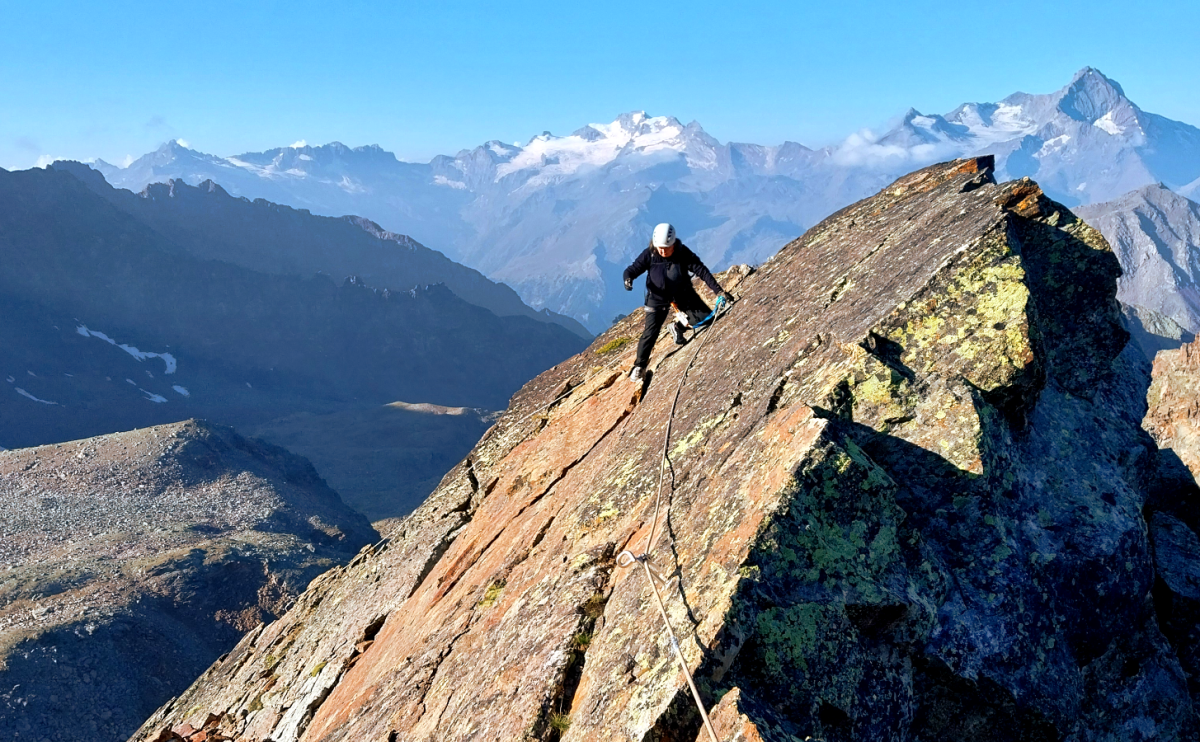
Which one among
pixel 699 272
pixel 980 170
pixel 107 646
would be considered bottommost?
pixel 107 646

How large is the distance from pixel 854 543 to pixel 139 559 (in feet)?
409

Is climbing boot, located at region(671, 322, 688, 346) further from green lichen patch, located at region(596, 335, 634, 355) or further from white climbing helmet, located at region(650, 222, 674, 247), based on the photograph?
green lichen patch, located at region(596, 335, 634, 355)

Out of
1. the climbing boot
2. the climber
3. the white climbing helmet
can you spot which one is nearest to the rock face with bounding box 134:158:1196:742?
the climber

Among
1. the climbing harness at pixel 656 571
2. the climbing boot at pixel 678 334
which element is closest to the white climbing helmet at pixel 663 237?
the climbing boot at pixel 678 334

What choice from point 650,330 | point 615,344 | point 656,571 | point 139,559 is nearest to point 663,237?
point 650,330

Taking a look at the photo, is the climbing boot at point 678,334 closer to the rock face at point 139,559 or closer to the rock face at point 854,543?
the rock face at point 854,543

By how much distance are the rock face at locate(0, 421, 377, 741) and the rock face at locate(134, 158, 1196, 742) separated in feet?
275

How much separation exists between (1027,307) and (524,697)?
9.58m

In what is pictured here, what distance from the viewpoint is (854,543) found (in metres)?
9.85

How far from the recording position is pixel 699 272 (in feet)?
61.2

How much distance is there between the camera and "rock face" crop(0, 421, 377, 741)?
82.9 metres

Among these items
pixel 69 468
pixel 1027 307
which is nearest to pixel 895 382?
pixel 1027 307

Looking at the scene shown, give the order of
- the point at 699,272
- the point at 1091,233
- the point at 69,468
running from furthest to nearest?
the point at 69,468 < the point at 699,272 < the point at 1091,233

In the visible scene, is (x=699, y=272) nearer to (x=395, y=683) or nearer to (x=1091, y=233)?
(x=1091, y=233)
